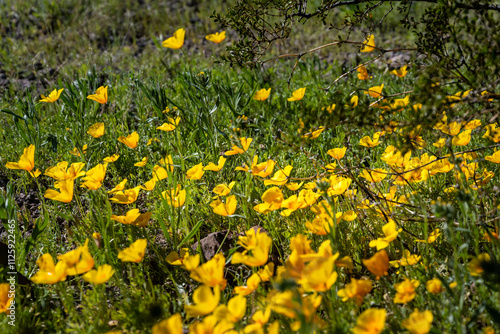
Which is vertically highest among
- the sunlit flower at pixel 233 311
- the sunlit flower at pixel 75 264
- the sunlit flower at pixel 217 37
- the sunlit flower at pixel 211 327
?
the sunlit flower at pixel 217 37

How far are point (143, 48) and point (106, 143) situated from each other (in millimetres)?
3356

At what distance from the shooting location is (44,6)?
6.77 meters

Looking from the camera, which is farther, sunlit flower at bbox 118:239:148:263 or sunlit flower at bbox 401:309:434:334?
sunlit flower at bbox 118:239:148:263

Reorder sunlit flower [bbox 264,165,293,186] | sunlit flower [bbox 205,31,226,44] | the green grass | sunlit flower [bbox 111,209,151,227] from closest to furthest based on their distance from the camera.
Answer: the green grass < sunlit flower [bbox 111,209,151,227] < sunlit flower [bbox 264,165,293,186] < sunlit flower [bbox 205,31,226,44]

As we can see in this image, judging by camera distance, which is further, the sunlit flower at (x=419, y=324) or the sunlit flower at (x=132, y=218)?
the sunlit flower at (x=132, y=218)

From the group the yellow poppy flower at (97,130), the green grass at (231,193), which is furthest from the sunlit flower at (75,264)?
the yellow poppy flower at (97,130)

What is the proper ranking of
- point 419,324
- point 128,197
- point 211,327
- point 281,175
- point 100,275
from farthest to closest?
point 281,175 → point 128,197 → point 100,275 → point 211,327 → point 419,324

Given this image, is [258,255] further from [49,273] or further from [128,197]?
[128,197]

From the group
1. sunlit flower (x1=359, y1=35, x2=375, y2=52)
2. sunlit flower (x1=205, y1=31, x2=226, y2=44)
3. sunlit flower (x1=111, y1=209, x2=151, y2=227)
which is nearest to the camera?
sunlit flower (x1=111, y1=209, x2=151, y2=227)

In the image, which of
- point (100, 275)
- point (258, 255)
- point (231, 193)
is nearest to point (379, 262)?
point (258, 255)

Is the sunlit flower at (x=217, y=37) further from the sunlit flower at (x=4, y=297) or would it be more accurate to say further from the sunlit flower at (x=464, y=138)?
the sunlit flower at (x=4, y=297)


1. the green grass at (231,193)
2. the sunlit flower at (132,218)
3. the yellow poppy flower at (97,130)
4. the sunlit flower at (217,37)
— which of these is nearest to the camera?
the green grass at (231,193)

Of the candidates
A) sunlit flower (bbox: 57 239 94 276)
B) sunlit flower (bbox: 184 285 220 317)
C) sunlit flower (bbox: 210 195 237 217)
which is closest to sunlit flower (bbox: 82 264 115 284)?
sunlit flower (bbox: 57 239 94 276)

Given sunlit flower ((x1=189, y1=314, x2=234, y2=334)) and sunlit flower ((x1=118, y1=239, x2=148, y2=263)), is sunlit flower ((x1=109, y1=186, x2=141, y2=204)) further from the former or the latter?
sunlit flower ((x1=189, y1=314, x2=234, y2=334))
